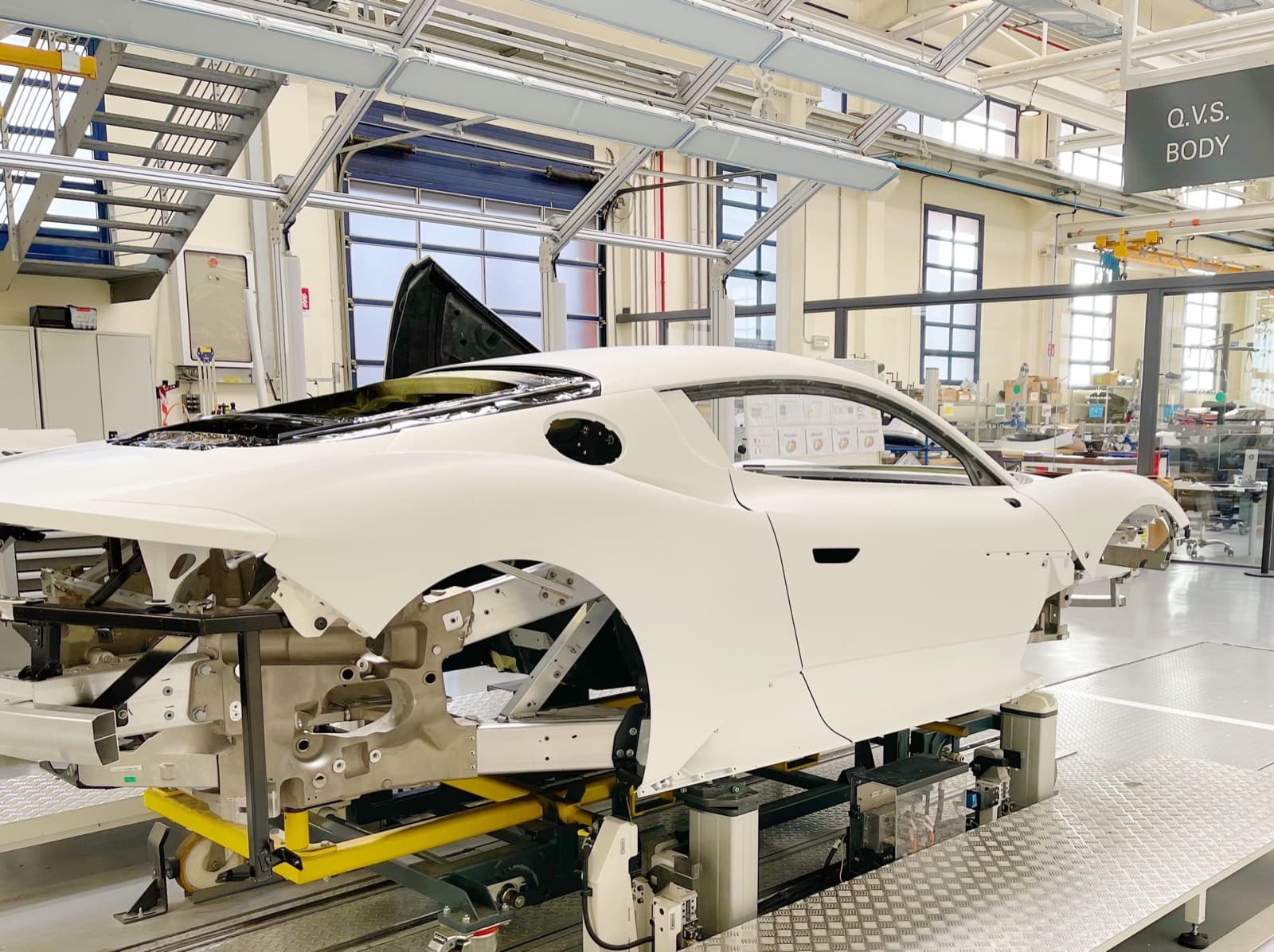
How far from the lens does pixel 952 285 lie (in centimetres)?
1572

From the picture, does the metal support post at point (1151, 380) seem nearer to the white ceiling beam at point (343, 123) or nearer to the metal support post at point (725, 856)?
the white ceiling beam at point (343, 123)

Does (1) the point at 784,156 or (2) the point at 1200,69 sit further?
(2) the point at 1200,69

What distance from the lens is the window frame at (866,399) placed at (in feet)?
8.45

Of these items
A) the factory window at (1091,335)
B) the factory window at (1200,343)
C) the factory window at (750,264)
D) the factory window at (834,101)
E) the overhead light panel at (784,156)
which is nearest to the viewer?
the overhead light panel at (784,156)

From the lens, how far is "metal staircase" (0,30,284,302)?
5.01 meters

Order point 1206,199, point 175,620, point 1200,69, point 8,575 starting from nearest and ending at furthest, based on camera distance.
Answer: point 175,620 → point 8,575 → point 1200,69 → point 1206,199

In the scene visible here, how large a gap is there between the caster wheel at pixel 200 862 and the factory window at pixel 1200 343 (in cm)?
843

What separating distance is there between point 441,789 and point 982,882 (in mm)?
1628

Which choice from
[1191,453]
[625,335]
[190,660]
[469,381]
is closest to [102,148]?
[469,381]

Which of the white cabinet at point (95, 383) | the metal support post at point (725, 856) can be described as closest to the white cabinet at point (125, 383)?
the white cabinet at point (95, 383)

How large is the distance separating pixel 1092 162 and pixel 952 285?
3558 mm

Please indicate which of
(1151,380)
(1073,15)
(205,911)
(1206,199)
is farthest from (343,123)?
(1206,199)

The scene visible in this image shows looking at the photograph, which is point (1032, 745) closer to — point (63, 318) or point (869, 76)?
point (869, 76)

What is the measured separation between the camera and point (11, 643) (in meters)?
4.82
